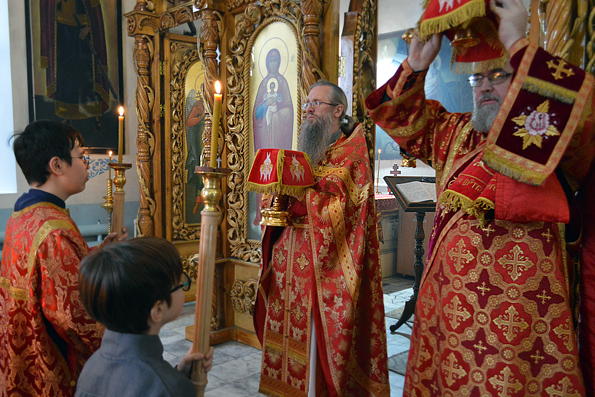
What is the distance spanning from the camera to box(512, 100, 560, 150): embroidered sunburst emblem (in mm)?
1207

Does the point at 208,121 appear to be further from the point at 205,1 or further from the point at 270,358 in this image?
the point at 270,358

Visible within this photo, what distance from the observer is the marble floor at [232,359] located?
3100 millimetres

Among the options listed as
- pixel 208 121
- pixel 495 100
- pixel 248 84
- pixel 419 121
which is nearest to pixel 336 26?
pixel 248 84

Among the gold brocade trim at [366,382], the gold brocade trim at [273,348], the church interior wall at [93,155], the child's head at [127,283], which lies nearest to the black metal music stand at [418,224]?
the gold brocade trim at [366,382]

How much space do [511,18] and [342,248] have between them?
157cm

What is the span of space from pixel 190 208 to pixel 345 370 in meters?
3.04

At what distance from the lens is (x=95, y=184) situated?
5527 millimetres

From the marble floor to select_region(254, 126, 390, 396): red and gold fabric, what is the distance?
0.47 metres

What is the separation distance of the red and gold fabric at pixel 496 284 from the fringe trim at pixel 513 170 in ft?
0.32

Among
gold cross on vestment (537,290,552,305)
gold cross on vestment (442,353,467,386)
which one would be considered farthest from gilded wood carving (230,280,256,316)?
gold cross on vestment (537,290,552,305)

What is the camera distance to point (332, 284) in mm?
2521

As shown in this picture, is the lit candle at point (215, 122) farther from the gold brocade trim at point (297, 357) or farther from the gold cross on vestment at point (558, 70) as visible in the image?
the gold brocade trim at point (297, 357)

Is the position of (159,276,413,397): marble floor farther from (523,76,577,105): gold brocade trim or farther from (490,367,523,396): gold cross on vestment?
(523,76,577,105): gold brocade trim

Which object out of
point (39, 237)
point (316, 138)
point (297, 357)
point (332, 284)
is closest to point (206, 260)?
point (39, 237)
